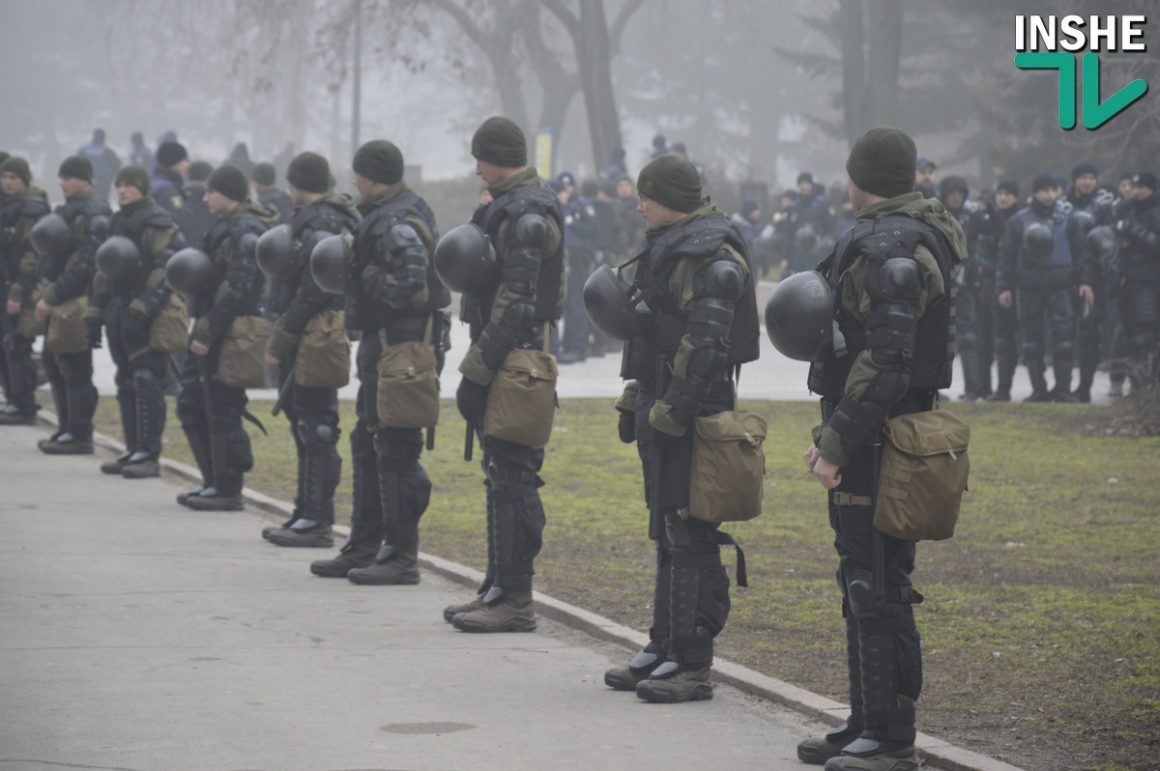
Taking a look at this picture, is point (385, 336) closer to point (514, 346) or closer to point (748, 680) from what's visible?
point (514, 346)

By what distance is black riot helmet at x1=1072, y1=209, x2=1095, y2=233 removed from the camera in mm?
17609

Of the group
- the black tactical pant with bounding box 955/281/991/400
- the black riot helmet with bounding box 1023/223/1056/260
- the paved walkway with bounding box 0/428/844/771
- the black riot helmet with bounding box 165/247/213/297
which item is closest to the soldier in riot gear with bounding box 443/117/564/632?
the paved walkway with bounding box 0/428/844/771

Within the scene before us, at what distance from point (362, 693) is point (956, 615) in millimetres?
2992

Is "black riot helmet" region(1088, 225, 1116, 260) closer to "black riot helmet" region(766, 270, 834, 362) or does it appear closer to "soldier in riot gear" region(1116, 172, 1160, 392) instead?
"soldier in riot gear" region(1116, 172, 1160, 392)

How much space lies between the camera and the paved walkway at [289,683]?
605 centimetres

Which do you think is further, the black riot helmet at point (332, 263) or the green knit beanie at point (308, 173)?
the green knit beanie at point (308, 173)

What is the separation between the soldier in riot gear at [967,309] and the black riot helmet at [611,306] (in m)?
10.8

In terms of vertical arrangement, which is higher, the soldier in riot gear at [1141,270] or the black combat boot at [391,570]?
the soldier in riot gear at [1141,270]

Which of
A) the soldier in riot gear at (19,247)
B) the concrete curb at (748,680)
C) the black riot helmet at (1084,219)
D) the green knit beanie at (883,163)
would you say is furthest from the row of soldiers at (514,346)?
the black riot helmet at (1084,219)

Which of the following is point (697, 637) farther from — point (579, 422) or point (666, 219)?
point (579, 422)

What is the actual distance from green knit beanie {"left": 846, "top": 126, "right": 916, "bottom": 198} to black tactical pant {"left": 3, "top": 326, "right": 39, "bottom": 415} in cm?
1035

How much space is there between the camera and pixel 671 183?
274 inches

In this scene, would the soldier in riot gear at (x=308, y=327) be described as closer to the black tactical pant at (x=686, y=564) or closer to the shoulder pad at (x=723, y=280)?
the black tactical pant at (x=686, y=564)

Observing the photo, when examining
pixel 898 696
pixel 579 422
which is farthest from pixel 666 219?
pixel 579 422
